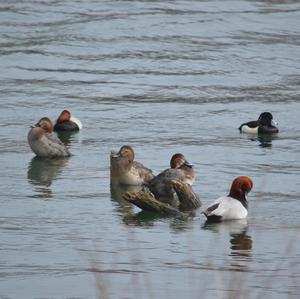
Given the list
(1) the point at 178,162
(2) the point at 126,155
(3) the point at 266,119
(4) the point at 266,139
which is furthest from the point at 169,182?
(3) the point at 266,119

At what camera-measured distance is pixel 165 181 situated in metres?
16.5

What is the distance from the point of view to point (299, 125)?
23.6 metres

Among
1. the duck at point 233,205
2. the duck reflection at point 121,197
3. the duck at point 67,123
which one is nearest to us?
→ the duck at point 233,205

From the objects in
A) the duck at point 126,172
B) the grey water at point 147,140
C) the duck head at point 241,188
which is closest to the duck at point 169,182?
the grey water at point 147,140

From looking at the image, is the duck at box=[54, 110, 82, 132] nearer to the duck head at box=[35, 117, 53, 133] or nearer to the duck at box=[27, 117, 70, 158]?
the duck head at box=[35, 117, 53, 133]

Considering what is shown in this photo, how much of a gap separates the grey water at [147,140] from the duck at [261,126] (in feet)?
0.54

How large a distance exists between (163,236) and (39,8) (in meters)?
21.3

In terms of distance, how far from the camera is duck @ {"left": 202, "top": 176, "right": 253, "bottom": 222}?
15.2 metres

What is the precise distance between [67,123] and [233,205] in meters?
7.62

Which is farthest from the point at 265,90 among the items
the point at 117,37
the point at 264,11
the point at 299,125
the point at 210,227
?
the point at 210,227

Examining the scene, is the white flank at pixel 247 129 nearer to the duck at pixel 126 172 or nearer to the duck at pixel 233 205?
the duck at pixel 126 172

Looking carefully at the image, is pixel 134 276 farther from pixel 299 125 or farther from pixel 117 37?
pixel 117 37

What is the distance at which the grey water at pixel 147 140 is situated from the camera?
1227 cm

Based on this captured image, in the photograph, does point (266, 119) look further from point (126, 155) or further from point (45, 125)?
point (126, 155)
